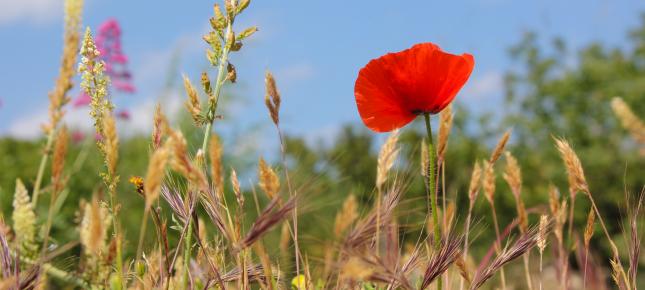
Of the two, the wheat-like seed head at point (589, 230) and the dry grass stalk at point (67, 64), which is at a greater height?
the dry grass stalk at point (67, 64)

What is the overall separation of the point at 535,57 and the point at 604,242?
5.88 m

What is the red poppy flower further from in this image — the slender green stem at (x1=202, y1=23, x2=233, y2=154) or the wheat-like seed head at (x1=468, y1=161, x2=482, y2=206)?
the slender green stem at (x1=202, y1=23, x2=233, y2=154)

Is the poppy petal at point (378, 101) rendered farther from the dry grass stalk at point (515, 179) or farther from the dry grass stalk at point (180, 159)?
the dry grass stalk at point (180, 159)

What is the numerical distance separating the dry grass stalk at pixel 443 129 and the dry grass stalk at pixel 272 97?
42 centimetres

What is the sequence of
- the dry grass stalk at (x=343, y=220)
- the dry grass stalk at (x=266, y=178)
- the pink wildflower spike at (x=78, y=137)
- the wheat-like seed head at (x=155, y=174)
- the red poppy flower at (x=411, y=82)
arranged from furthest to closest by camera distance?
the pink wildflower spike at (x=78, y=137)
the red poppy flower at (x=411, y=82)
the dry grass stalk at (x=266, y=178)
the dry grass stalk at (x=343, y=220)
the wheat-like seed head at (x=155, y=174)

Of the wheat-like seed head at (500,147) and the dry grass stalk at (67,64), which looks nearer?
the dry grass stalk at (67,64)

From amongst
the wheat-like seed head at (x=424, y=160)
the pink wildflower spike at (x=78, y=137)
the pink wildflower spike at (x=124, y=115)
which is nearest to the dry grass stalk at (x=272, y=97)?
the wheat-like seed head at (x=424, y=160)

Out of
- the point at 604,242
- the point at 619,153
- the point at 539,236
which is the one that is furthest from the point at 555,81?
the point at 539,236

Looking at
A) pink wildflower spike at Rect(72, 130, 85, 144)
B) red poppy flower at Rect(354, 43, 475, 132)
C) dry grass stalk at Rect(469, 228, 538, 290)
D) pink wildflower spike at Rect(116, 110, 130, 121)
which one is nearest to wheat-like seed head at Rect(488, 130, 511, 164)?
red poppy flower at Rect(354, 43, 475, 132)

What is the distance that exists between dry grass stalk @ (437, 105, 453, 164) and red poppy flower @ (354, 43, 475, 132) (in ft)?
0.16

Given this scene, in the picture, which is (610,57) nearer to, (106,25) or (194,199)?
(106,25)

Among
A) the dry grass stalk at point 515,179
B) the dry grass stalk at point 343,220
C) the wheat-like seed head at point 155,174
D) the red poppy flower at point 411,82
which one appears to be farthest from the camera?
the dry grass stalk at point 515,179

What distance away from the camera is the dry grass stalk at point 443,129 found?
180cm

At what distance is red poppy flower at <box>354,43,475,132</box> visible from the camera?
172 centimetres
